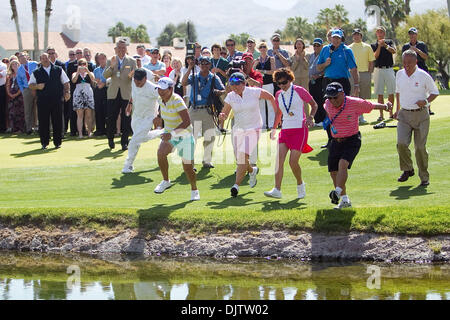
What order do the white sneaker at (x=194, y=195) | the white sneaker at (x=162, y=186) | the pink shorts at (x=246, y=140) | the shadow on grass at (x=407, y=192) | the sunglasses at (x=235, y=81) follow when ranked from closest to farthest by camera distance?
1. the shadow on grass at (x=407, y=192)
2. the sunglasses at (x=235, y=81)
3. the pink shorts at (x=246, y=140)
4. the white sneaker at (x=194, y=195)
5. the white sneaker at (x=162, y=186)

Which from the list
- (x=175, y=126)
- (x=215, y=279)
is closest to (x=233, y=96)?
(x=175, y=126)

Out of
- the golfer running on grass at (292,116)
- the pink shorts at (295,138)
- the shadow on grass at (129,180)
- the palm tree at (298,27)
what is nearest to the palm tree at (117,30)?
the palm tree at (298,27)

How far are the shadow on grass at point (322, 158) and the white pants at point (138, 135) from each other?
3.22 metres

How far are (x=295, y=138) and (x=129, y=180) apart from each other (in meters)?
4.41

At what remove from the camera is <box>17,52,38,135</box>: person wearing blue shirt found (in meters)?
23.8

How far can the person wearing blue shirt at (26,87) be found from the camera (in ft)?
78.1

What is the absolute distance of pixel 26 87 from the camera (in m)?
23.8

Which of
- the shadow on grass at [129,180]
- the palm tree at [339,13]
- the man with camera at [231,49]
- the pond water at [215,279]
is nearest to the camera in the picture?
the pond water at [215,279]

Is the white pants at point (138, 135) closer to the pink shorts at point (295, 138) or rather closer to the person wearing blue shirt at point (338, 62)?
the person wearing blue shirt at point (338, 62)

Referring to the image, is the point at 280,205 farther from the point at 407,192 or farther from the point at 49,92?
the point at 49,92

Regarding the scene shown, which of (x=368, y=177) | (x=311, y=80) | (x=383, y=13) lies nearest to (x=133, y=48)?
(x=383, y=13)

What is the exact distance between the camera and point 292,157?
12695 mm

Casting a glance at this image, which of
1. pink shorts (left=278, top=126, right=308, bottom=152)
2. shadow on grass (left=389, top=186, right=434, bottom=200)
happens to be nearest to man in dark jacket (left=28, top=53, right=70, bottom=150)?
pink shorts (left=278, top=126, right=308, bottom=152)

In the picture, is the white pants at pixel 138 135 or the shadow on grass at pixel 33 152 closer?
the white pants at pixel 138 135
